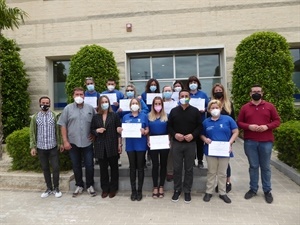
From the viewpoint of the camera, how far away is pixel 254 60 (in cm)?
927

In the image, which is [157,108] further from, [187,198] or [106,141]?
[187,198]

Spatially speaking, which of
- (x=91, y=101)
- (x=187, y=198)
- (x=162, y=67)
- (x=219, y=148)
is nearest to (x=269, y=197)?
(x=219, y=148)

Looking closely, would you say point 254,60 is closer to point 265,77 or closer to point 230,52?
point 265,77

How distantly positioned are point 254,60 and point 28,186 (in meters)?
8.17

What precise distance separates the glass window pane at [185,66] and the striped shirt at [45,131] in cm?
735

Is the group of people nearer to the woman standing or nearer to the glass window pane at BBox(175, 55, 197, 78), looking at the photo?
the woman standing

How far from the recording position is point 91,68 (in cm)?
960

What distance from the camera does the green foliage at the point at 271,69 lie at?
9125 millimetres

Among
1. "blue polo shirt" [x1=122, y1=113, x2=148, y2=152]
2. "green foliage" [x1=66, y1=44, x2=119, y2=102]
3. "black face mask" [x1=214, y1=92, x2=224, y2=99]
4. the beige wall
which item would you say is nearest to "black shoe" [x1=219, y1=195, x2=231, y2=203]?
"blue polo shirt" [x1=122, y1=113, x2=148, y2=152]

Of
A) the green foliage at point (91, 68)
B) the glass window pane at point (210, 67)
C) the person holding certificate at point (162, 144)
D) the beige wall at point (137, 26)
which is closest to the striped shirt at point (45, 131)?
the person holding certificate at point (162, 144)

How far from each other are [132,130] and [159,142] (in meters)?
0.55

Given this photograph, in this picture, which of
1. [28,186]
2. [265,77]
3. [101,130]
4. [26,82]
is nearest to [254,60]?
[265,77]

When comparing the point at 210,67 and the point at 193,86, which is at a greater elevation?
the point at 210,67

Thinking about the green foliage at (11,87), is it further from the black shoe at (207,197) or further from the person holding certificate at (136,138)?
the black shoe at (207,197)
